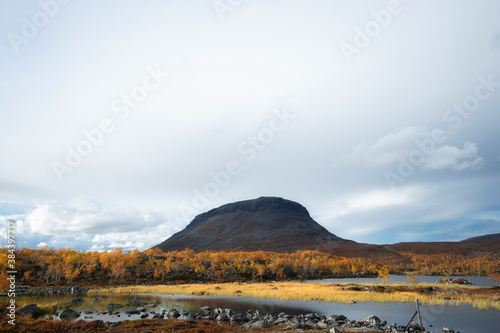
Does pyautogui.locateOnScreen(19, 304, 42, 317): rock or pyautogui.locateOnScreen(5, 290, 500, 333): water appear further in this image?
pyautogui.locateOnScreen(19, 304, 42, 317): rock

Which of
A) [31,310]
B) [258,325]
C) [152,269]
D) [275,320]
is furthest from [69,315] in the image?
[152,269]

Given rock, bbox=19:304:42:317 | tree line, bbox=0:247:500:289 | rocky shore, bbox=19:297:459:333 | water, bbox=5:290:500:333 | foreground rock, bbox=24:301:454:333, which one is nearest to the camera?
foreground rock, bbox=24:301:454:333

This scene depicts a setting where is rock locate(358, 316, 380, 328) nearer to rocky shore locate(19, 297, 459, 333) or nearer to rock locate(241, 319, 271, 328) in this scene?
rocky shore locate(19, 297, 459, 333)

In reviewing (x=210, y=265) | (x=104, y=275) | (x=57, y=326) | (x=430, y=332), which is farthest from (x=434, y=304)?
(x=104, y=275)

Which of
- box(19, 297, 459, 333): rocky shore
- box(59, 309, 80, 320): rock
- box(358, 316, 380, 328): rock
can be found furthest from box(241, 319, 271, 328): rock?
box(59, 309, 80, 320): rock

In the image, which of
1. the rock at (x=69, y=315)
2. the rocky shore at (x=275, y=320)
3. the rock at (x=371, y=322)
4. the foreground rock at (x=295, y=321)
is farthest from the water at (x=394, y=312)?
the rock at (x=371, y=322)

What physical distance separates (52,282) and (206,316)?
88065 millimetres

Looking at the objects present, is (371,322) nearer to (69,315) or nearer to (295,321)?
(295,321)

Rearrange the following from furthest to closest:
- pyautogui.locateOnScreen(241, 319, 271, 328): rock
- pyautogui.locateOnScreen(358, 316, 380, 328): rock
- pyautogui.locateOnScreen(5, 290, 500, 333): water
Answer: pyautogui.locateOnScreen(5, 290, 500, 333): water
pyautogui.locateOnScreen(241, 319, 271, 328): rock
pyautogui.locateOnScreen(358, 316, 380, 328): rock

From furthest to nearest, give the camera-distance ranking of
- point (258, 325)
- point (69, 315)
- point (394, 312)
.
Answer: point (394, 312) < point (69, 315) < point (258, 325)

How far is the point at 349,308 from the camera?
1719 inches

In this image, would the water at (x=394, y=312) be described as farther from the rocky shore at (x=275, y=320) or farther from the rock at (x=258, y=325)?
the rock at (x=258, y=325)

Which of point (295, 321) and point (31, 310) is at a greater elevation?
point (31, 310)

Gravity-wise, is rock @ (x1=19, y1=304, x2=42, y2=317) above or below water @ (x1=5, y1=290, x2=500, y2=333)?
Answer: above
